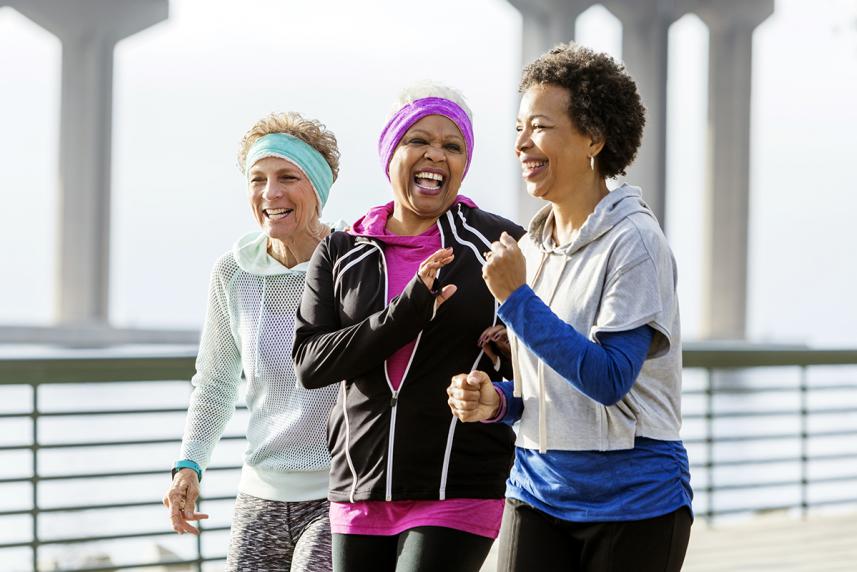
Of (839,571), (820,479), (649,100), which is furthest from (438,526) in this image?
(649,100)

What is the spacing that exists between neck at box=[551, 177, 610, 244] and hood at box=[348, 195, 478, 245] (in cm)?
32

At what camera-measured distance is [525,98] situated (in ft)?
6.17

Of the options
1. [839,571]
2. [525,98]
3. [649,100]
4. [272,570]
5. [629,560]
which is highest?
[649,100]

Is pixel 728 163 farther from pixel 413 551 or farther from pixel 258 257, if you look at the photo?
pixel 413 551

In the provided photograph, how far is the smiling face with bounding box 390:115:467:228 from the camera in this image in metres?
2.08

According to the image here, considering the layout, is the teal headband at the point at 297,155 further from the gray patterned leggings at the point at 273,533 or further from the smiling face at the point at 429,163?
the gray patterned leggings at the point at 273,533

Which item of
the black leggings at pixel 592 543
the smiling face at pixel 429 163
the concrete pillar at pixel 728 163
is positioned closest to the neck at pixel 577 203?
the smiling face at pixel 429 163

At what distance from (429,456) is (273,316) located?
21.9 inches

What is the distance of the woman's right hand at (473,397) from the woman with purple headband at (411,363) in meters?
0.15

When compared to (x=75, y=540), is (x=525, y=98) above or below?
above

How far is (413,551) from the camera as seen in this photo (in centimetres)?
198

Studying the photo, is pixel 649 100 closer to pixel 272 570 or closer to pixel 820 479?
pixel 820 479

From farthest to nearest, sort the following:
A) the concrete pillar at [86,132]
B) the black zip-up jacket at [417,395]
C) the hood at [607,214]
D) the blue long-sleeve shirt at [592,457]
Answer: the concrete pillar at [86,132] < the black zip-up jacket at [417,395] < the hood at [607,214] < the blue long-sleeve shirt at [592,457]

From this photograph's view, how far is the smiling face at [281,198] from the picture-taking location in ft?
7.85
